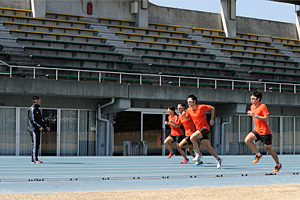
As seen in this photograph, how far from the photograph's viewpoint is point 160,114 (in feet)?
87.9

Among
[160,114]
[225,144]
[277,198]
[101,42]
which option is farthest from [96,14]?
[277,198]

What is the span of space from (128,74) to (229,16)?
14188 mm

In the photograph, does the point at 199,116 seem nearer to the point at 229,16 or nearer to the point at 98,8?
the point at 98,8

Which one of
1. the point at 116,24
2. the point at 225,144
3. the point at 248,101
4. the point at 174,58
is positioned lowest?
the point at 225,144

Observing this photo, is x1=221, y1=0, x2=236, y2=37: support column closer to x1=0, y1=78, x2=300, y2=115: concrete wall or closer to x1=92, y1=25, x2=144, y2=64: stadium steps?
x1=92, y1=25, x2=144, y2=64: stadium steps

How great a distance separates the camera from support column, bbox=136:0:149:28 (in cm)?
3366

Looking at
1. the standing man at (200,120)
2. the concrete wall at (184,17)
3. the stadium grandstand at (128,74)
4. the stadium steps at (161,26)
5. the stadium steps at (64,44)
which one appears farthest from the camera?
the concrete wall at (184,17)

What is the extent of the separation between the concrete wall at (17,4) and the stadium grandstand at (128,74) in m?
0.08

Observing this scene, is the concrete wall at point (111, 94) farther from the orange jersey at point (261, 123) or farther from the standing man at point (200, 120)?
the orange jersey at point (261, 123)

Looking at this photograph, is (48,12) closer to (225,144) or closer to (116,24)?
(116,24)

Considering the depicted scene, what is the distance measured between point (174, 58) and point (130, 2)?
246 inches

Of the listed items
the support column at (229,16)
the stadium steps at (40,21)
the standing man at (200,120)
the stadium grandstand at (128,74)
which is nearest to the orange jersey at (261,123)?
the standing man at (200,120)

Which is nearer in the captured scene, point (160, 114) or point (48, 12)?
point (160, 114)

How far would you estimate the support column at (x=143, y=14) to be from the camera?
33.7m
